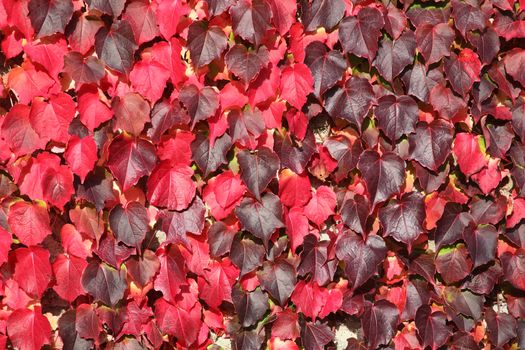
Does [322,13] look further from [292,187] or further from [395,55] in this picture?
[292,187]

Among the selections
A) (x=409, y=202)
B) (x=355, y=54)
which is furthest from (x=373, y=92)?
(x=409, y=202)

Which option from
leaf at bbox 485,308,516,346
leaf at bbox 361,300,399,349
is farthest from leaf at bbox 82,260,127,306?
leaf at bbox 485,308,516,346

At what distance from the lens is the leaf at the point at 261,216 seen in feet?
8.15

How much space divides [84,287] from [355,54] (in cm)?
128

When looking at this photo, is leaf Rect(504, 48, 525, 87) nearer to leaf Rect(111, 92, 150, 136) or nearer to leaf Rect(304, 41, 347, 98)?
leaf Rect(304, 41, 347, 98)

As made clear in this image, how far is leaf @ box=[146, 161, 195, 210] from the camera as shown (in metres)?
2.44

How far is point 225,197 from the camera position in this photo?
8.16ft

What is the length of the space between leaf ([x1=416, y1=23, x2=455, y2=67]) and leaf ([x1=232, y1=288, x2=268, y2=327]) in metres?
1.06

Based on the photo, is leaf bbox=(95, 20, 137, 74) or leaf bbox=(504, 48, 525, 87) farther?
leaf bbox=(504, 48, 525, 87)

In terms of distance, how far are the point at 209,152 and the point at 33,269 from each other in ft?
2.48

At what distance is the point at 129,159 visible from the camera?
7.84 feet

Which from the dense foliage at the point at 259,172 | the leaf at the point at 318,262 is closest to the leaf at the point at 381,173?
the dense foliage at the point at 259,172

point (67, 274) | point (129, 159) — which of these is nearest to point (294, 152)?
→ point (129, 159)

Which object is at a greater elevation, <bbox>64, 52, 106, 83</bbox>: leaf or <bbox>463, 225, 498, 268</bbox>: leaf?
<bbox>64, 52, 106, 83</bbox>: leaf
